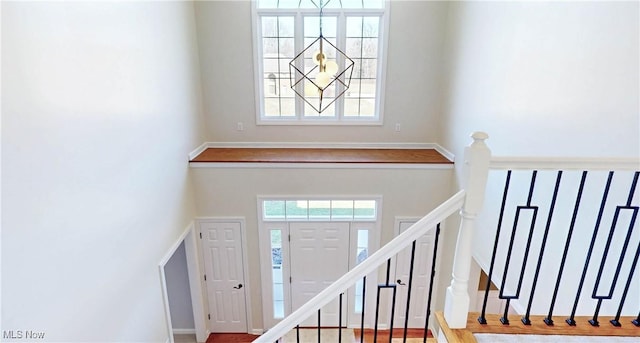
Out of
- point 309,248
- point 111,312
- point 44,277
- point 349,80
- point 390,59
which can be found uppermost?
point 390,59

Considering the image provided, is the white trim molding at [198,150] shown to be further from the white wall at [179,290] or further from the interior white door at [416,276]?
the interior white door at [416,276]

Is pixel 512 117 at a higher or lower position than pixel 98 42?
lower

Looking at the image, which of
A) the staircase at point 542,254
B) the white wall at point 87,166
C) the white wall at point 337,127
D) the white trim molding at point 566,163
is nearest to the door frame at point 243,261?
the white wall at point 87,166

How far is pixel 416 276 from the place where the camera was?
199 inches

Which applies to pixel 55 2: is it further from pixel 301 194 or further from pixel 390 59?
pixel 390 59

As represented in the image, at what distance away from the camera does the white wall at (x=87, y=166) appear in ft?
6.11

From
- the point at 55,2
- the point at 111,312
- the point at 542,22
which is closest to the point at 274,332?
the point at 111,312

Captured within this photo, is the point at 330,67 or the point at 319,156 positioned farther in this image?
the point at 319,156

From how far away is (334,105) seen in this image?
5.32 meters

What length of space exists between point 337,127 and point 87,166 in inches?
143

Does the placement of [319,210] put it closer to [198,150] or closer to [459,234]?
[198,150]

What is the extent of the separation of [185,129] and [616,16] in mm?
4440

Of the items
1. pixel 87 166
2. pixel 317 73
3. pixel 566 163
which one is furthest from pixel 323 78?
pixel 566 163

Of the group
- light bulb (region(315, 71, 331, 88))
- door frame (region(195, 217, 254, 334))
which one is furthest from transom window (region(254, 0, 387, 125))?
door frame (region(195, 217, 254, 334))
